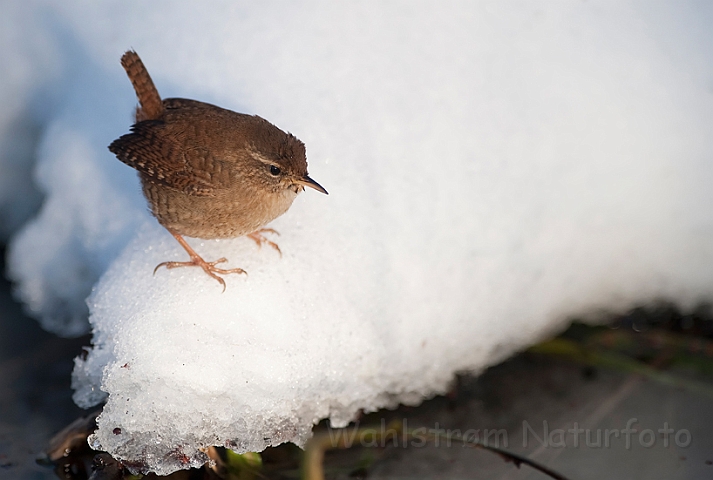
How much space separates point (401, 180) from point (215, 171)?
0.86 meters

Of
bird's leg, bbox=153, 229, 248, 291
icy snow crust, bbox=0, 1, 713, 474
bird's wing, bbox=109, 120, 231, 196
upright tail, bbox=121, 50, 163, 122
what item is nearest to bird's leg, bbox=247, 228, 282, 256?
icy snow crust, bbox=0, 1, 713, 474

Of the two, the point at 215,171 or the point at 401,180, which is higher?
the point at 401,180

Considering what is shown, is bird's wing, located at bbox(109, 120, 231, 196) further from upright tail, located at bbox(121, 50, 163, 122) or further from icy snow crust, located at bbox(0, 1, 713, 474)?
icy snow crust, located at bbox(0, 1, 713, 474)

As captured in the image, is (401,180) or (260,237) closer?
(260,237)

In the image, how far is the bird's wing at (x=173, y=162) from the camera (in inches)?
109

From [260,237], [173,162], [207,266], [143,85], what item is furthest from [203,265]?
[143,85]

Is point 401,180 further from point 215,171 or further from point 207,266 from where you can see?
point 207,266

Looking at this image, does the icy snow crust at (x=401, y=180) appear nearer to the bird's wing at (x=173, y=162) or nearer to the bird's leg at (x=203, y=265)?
the bird's leg at (x=203, y=265)

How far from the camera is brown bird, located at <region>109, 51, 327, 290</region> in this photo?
2760 mm

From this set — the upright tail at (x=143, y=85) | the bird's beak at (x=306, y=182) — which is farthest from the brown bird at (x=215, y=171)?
the upright tail at (x=143, y=85)

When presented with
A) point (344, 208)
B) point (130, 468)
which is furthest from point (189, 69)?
point (130, 468)

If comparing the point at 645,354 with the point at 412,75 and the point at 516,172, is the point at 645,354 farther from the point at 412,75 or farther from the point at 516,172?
the point at 412,75

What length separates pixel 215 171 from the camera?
2789mm

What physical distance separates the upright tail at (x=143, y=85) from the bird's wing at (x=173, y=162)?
0.17 metres
